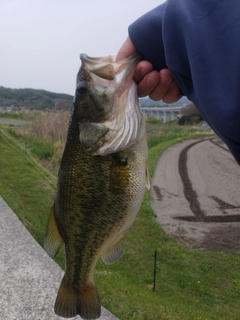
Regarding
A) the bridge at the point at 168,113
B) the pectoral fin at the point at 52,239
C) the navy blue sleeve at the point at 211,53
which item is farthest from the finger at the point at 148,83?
the bridge at the point at 168,113

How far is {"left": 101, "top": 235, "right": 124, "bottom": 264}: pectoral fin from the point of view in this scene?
2103 mm

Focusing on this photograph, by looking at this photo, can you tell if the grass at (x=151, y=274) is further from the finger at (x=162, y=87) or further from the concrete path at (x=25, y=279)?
the finger at (x=162, y=87)

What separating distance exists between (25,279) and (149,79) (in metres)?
2.98

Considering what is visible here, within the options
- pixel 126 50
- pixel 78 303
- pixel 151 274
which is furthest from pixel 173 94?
pixel 151 274

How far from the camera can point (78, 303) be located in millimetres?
2068

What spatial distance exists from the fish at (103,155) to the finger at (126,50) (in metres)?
0.05

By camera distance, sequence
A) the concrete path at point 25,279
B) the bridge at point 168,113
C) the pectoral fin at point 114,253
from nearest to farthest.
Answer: the pectoral fin at point 114,253 → the concrete path at point 25,279 → the bridge at point 168,113

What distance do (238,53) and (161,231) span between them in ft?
24.6

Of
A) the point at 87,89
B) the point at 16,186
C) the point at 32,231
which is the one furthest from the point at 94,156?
the point at 16,186

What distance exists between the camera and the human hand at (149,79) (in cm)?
194

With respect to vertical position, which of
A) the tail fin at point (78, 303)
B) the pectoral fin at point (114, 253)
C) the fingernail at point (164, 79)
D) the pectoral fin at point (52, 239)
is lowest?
the tail fin at point (78, 303)

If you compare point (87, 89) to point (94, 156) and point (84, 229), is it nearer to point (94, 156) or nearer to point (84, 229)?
point (94, 156)

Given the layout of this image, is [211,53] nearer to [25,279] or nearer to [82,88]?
[82,88]

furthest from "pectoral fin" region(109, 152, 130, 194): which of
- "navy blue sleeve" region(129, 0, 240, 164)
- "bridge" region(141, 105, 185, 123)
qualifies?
"bridge" region(141, 105, 185, 123)
